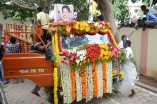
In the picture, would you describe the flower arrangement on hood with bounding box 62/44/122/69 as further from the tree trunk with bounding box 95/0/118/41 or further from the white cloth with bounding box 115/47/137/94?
the tree trunk with bounding box 95/0/118/41

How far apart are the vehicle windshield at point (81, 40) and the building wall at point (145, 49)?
9.66 feet

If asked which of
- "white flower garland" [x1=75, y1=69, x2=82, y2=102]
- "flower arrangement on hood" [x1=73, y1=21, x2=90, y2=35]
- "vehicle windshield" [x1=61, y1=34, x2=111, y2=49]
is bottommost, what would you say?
"white flower garland" [x1=75, y1=69, x2=82, y2=102]

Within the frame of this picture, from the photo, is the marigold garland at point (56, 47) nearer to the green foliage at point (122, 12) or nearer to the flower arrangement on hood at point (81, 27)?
the flower arrangement on hood at point (81, 27)

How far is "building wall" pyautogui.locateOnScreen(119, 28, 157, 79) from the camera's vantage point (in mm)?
9359

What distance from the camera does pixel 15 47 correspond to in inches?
360

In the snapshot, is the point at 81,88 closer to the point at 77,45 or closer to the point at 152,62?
the point at 77,45

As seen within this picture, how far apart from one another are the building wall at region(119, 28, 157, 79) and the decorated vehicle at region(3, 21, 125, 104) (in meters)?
2.90

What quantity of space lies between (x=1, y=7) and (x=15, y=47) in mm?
6292

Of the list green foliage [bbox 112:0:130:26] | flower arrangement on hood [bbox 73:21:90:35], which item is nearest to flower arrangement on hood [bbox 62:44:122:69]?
flower arrangement on hood [bbox 73:21:90:35]

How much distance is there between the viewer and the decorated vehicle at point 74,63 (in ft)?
19.2

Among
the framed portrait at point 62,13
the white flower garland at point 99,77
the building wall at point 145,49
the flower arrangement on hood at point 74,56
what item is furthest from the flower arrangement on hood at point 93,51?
the building wall at point 145,49

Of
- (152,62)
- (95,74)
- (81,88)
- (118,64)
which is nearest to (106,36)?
(118,64)

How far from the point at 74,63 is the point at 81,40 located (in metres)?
0.93

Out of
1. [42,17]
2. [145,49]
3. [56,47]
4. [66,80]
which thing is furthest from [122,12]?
[66,80]
